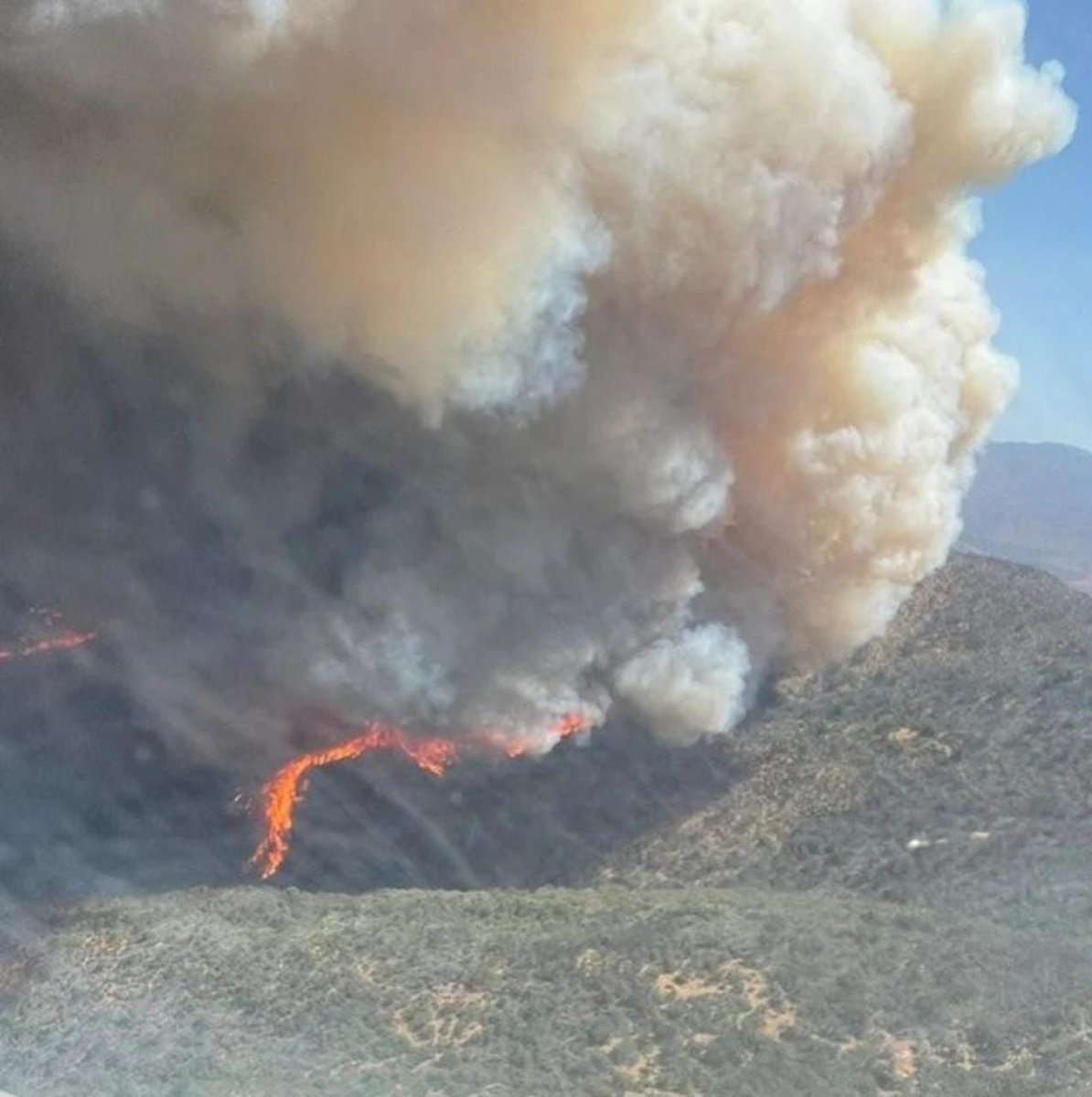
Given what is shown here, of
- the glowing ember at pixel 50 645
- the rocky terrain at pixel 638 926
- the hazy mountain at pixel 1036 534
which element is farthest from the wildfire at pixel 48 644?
the hazy mountain at pixel 1036 534

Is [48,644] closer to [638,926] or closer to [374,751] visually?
[374,751]

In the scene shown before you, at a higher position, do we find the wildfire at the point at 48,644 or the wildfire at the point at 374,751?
the wildfire at the point at 48,644

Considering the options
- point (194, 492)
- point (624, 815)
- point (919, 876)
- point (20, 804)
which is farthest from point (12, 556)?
point (919, 876)

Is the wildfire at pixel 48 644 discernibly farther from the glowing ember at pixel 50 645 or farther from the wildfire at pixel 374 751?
the wildfire at pixel 374 751

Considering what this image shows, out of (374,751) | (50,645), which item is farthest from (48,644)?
(374,751)

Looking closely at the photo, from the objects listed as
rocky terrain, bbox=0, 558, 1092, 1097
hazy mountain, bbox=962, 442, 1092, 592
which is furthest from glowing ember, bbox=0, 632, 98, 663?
hazy mountain, bbox=962, 442, 1092, 592

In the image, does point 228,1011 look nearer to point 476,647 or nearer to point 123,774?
point 123,774
